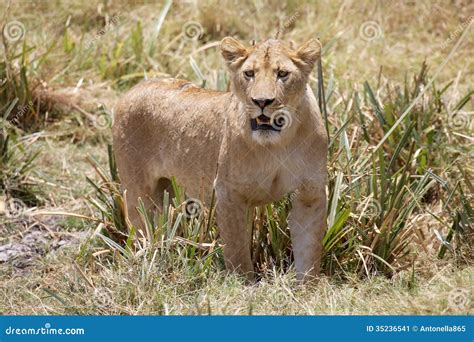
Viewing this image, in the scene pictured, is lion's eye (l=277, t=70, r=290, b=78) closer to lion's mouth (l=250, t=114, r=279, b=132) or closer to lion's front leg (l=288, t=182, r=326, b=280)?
lion's mouth (l=250, t=114, r=279, b=132)

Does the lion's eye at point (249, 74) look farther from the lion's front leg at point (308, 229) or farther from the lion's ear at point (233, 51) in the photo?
the lion's front leg at point (308, 229)

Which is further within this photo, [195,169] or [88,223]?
[88,223]

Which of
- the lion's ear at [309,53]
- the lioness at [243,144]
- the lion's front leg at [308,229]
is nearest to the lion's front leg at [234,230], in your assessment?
the lioness at [243,144]

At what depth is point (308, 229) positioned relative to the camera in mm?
5742

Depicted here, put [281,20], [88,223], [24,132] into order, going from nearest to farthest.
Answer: [88,223] → [24,132] → [281,20]

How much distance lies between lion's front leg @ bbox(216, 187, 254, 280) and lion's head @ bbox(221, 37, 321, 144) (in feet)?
1.56

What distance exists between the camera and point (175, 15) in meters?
11.1

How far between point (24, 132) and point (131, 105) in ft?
8.48

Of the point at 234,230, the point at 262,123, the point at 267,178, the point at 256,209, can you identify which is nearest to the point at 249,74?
the point at 262,123

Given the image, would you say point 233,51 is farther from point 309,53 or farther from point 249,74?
point 309,53

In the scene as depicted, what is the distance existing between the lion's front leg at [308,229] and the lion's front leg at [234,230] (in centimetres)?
29

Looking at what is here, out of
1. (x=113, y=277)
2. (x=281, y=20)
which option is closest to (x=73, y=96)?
(x=281, y=20)

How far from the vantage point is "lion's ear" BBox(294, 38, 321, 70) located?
18.1 ft

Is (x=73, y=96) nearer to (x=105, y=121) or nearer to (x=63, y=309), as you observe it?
(x=105, y=121)
